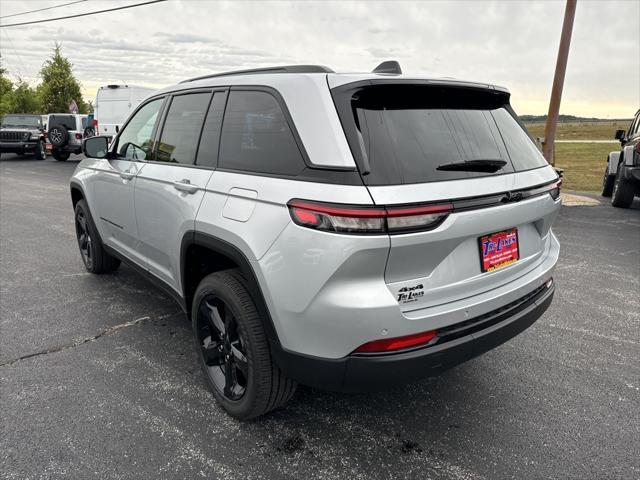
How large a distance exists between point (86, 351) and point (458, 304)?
2669 mm

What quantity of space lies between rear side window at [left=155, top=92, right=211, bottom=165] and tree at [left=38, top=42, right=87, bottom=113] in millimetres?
50065

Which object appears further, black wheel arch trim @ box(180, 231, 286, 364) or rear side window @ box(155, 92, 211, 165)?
rear side window @ box(155, 92, 211, 165)

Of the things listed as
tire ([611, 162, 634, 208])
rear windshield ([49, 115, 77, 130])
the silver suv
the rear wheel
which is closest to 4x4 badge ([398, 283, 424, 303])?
the silver suv

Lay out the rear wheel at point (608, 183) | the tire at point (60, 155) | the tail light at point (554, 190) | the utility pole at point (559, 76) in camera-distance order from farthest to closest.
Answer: the tire at point (60, 155) → the rear wheel at point (608, 183) → the utility pole at point (559, 76) → the tail light at point (554, 190)

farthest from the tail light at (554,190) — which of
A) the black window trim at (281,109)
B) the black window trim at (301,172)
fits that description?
the black window trim at (281,109)

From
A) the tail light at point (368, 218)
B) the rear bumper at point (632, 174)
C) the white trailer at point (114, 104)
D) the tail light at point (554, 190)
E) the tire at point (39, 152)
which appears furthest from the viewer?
the tire at point (39, 152)

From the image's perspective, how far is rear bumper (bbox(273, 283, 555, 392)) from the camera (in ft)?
6.80

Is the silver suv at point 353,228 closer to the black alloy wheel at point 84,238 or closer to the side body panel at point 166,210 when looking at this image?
the side body panel at point 166,210

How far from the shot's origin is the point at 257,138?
98.7 inches

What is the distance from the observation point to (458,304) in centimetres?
221

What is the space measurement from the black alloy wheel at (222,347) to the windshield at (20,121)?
72.8ft

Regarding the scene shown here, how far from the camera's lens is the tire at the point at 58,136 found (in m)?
19.4

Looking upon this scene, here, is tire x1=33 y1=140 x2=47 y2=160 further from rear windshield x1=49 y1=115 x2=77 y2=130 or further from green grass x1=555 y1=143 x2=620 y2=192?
green grass x1=555 y1=143 x2=620 y2=192

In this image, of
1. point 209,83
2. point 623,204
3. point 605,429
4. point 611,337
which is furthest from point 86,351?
point 623,204
